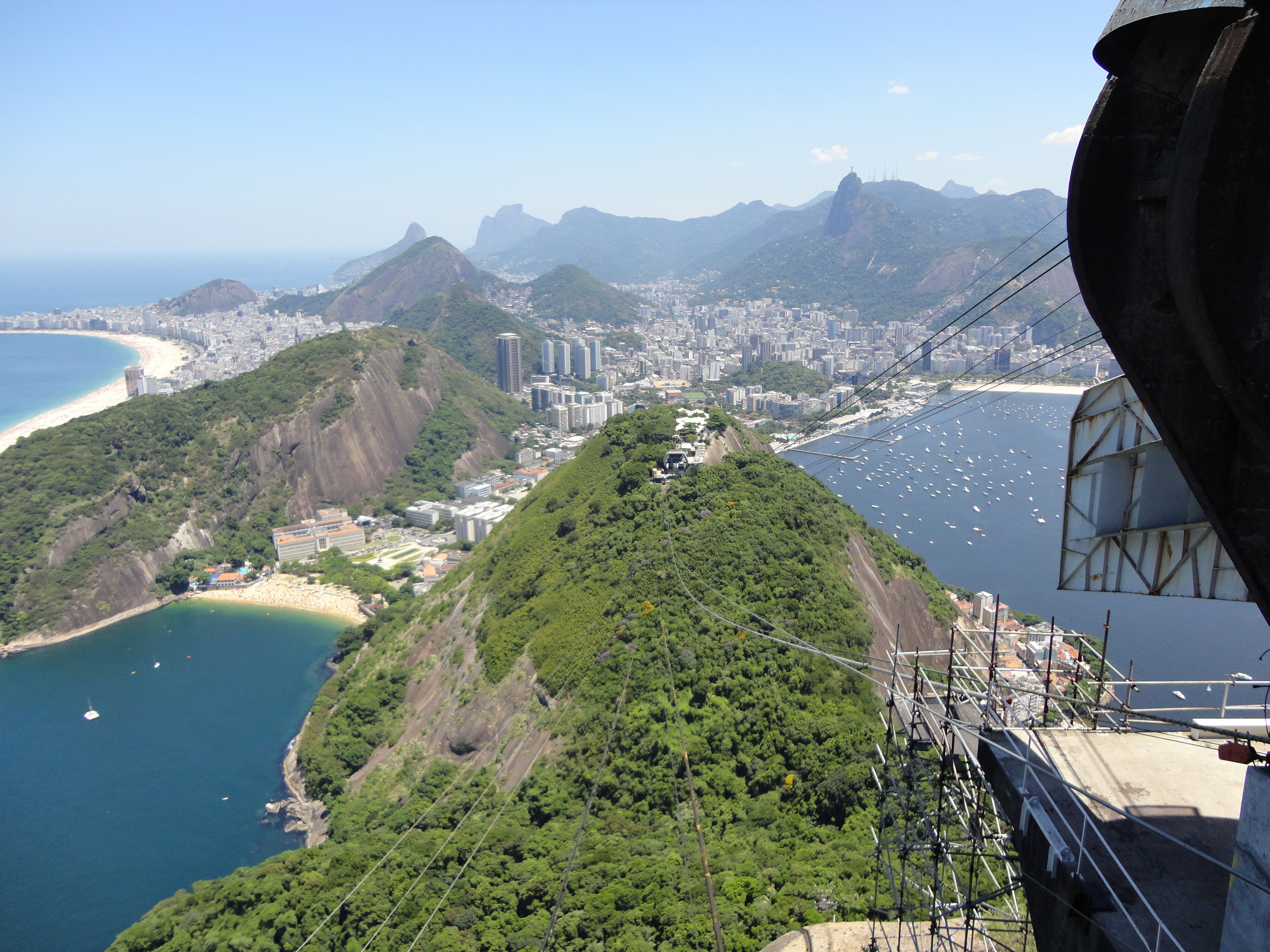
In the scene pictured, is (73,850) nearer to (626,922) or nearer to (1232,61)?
(626,922)

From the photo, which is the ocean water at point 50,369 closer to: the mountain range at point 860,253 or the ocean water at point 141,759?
the ocean water at point 141,759

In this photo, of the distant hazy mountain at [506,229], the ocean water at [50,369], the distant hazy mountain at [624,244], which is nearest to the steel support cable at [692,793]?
the ocean water at [50,369]

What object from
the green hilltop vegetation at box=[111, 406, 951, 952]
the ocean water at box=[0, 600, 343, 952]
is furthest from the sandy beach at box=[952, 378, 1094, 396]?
the ocean water at box=[0, 600, 343, 952]

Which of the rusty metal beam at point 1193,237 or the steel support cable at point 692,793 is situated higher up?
the rusty metal beam at point 1193,237

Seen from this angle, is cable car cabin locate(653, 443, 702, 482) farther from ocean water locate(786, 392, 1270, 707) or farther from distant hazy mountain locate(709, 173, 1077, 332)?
distant hazy mountain locate(709, 173, 1077, 332)

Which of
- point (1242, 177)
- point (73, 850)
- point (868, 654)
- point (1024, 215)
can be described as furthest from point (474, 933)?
point (1024, 215)

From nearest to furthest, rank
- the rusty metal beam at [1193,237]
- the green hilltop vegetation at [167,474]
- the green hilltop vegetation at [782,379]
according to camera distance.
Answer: the rusty metal beam at [1193,237], the green hilltop vegetation at [167,474], the green hilltop vegetation at [782,379]
